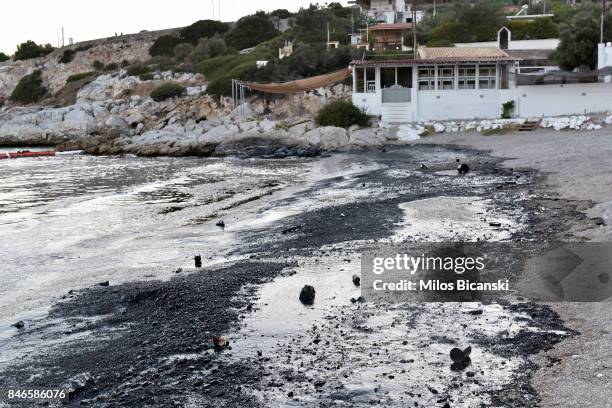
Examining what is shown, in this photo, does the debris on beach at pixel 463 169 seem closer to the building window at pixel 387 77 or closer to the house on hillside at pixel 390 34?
the building window at pixel 387 77

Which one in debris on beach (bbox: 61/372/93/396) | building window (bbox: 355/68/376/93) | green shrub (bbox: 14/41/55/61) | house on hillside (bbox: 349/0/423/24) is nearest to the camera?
debris on beach (bbox: 61/372/93/396)

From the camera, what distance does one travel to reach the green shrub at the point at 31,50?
108750 mm

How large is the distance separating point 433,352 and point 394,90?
40206mm

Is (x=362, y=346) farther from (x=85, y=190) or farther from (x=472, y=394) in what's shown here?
(x=85, y=190)

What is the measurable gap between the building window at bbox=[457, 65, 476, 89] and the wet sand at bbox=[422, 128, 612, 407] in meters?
11.6

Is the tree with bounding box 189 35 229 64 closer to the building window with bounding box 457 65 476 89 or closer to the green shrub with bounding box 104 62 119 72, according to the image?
the green shrub with bounding box 104 62 119 72

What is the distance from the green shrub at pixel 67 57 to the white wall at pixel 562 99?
247ft

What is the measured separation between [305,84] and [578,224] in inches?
1598

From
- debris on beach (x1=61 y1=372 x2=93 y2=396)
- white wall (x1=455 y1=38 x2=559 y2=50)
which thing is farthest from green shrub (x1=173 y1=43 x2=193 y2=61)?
debris on beach (x1=61 y1=372 x2=93 y2=396)

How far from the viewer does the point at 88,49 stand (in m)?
102

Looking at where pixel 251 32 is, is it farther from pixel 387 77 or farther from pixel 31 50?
pixel 387 77

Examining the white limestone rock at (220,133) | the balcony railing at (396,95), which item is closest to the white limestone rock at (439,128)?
the balcony railing at (396,95)

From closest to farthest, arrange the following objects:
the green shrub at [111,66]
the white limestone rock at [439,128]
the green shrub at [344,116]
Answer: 1. the white limestone rock at [439,128]
2. the green shrub at [344,116]
3. the green shrub at [111,66]

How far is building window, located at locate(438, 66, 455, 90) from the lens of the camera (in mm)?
47625
